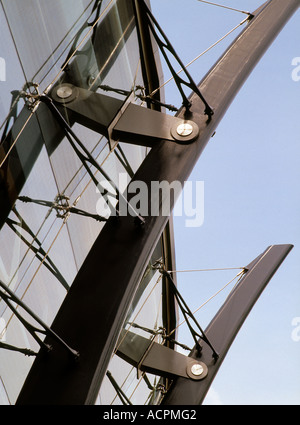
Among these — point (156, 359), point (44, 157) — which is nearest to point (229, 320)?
point (156, 359)

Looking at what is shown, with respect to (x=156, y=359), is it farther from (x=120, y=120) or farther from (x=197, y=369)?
(x=120, y=120)

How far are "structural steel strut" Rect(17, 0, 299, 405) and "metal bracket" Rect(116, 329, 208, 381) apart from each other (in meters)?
4.29

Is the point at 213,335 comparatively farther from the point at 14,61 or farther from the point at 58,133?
the point at 14,61

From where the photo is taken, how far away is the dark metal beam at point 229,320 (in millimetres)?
12984

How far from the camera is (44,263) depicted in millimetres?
9766

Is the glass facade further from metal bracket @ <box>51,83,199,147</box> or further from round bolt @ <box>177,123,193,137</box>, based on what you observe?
round bolt @ <box>177,123,193,137</box>

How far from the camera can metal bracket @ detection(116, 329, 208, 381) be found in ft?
41.0

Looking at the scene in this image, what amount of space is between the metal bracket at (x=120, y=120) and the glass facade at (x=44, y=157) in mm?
202

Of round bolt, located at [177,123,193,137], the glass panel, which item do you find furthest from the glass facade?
round bolt, located at [177,123,193,137]

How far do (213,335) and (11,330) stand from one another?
259 inches

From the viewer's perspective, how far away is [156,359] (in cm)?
1283

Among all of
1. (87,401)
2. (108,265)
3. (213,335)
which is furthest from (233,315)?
(87,401)

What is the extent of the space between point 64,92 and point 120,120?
0.97 metres

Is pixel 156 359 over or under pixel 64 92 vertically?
under
